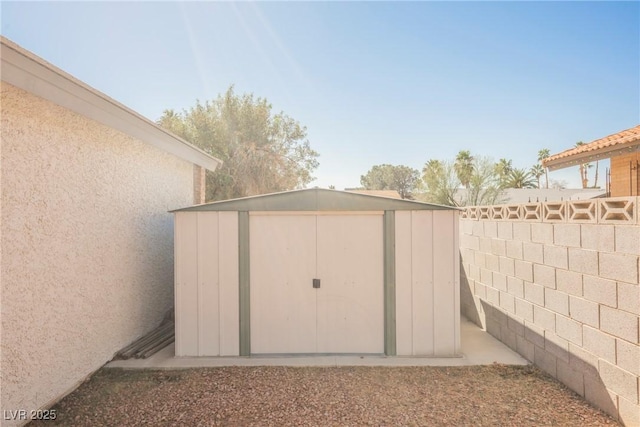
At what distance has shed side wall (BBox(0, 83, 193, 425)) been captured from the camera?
9.73 feet

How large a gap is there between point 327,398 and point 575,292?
123 inches

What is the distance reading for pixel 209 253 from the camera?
4.63 meters

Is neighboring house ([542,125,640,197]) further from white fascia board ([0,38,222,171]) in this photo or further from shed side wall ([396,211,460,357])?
white fascia board ([0,38,222,171])

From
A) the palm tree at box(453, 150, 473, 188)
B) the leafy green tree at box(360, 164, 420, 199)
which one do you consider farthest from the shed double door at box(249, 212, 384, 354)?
the leafy green tree at box(360, 164, 420, 199)

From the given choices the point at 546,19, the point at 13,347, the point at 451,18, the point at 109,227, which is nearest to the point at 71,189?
the point at 109,227

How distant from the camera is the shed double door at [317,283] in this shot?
4645 mm

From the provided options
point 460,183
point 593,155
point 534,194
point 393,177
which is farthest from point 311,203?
point 393,177

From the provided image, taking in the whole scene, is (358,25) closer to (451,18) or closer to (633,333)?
(451,18)

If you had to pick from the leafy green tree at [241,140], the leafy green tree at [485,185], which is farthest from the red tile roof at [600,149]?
the leafy green tree at [241,140]

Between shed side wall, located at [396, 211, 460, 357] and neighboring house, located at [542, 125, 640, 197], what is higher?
neighboring house, located at [542, 125, 640, 197]

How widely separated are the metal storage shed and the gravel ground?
508 mm

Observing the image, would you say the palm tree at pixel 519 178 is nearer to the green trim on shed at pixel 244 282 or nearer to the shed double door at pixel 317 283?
the shed double door at pixel 317 283

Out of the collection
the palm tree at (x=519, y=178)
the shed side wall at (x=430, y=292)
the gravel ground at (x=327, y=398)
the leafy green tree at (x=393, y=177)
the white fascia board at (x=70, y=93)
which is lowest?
the gravel ground at (x=327, y=398)

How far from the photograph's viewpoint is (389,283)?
4594 millimetres
